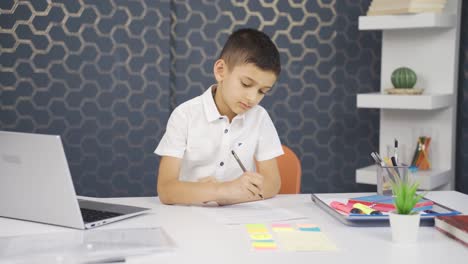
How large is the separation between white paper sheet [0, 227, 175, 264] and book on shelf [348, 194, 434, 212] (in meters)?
0.59

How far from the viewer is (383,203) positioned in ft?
5.89

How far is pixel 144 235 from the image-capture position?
1514mm

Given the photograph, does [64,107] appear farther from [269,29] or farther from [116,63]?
[269,29]

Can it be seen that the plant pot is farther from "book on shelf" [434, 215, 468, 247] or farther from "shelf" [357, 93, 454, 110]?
"shelf" [357, 93, 454, 110]

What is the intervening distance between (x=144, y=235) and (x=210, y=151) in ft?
2.57

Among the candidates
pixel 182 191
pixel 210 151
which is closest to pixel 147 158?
pixel 210 151

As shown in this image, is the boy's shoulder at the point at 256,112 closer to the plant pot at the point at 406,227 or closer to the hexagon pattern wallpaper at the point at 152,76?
the plant pot at the point at 406,227

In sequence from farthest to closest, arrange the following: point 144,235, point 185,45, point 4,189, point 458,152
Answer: point 185,45 < point 458,152 < point 4,189 < point 144,235

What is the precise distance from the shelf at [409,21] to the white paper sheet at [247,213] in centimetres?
153

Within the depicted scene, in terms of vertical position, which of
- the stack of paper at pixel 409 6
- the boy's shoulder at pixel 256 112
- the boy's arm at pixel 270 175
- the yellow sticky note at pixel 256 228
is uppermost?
the stack of paper at pixel 409 6

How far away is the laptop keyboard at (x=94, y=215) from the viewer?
1664 mm

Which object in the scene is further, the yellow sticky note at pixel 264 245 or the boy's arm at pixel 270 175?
the boy's arm at pixel 270 175

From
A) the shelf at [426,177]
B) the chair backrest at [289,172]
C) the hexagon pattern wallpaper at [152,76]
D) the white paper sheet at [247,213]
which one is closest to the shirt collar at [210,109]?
the chair backrest at [289,172]

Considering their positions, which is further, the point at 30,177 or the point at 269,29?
the point at 269,29
